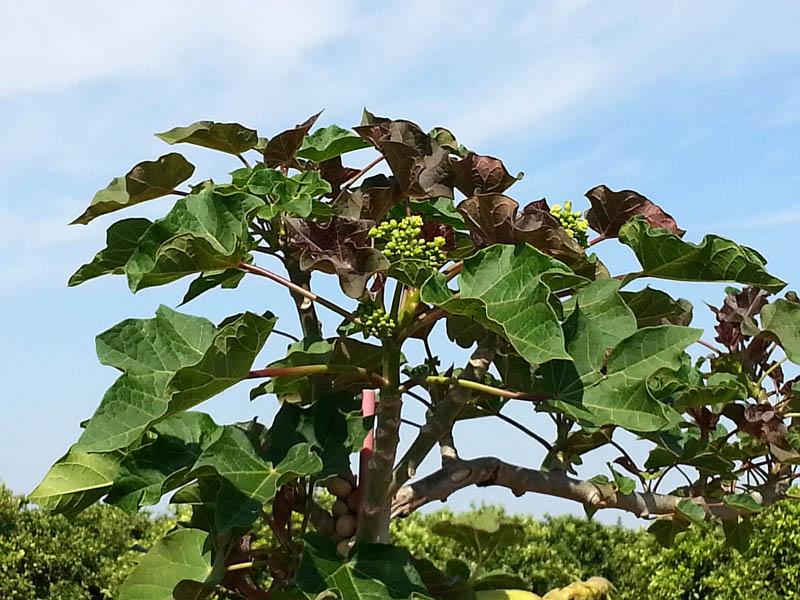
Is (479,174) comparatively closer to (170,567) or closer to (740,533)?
(170,567)

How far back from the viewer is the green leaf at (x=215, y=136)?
1493mm

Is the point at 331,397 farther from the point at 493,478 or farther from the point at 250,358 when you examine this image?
the point at 493,478

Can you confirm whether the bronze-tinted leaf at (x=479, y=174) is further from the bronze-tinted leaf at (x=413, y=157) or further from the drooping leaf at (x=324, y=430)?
the drooping leaf at (x=324, y=430)

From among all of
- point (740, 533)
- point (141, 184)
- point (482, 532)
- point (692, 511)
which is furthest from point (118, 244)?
point (740, 533)

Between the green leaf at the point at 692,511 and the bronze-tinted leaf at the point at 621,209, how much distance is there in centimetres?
62

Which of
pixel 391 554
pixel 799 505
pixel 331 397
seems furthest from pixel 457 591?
pixel 799 505

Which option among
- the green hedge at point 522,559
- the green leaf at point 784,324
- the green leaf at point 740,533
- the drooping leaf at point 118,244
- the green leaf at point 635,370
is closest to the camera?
the green leaf at point 635,370

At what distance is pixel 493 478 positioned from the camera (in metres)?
1.67

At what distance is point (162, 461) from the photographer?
1.31 m

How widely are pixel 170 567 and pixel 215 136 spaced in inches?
26.3

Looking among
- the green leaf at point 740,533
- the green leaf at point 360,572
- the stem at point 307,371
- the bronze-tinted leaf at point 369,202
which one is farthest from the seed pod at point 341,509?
the green leaf at point 740,533

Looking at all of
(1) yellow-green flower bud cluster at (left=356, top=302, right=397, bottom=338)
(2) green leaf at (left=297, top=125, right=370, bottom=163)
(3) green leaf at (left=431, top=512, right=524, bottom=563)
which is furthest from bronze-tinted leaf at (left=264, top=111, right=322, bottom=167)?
(3) green leaf at (left=431, top=512, right=524, bottom=563)

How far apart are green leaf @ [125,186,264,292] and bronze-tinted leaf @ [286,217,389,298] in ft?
0.23

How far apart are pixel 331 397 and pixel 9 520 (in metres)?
3.02
